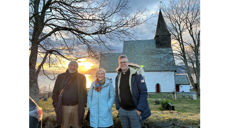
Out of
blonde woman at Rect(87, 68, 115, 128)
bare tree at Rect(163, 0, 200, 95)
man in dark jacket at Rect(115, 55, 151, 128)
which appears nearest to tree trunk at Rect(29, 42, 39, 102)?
blonde woman at Rect(87, 68, 115, 128)

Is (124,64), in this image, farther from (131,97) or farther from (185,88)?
(185,88)

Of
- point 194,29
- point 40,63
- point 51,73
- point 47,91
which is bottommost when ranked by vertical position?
point 47,91

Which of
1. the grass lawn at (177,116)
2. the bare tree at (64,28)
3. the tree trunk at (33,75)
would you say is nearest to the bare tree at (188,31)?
the grass lawn at (177,116)

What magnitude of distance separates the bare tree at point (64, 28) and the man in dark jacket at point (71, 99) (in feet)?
3.03

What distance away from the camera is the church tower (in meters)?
3.02

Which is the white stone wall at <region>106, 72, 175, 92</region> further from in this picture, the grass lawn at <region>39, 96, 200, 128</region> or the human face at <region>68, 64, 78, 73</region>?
the human face at <region>68, 64, 78, 73</region>

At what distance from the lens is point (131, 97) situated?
7.50ft

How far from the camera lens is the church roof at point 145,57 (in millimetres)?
2957

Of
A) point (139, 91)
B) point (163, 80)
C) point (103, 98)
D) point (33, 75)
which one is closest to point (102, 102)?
point (103, 98)

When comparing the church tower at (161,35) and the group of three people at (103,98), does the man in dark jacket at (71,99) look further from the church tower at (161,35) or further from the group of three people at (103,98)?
the church tower at (161,35)
